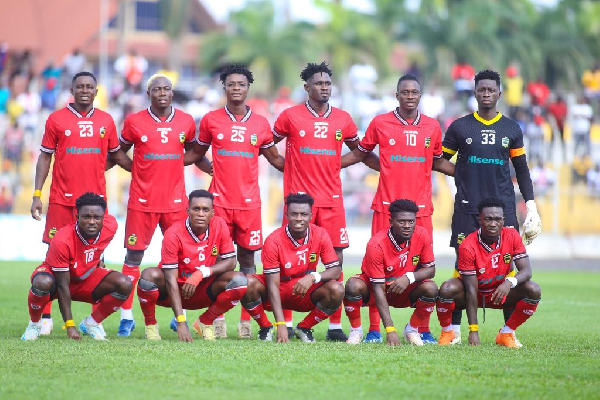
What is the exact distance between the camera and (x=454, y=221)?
10.2 m

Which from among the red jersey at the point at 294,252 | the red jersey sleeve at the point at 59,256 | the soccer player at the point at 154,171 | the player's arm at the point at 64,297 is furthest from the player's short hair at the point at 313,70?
the player's arm at the point at 64,297

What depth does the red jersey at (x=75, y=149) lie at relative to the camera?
Result: 10438 millimetres

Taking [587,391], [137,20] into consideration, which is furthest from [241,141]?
[137,20]

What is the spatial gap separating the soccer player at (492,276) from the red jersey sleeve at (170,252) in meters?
2.63

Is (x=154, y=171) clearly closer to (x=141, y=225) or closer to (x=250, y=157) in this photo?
(x=141, y=225)

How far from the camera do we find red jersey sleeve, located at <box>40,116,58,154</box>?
10.5 metres

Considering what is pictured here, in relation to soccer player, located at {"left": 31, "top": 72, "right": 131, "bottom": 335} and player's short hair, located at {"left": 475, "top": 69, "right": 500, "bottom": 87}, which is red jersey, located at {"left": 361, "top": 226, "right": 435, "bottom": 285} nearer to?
player's short hair, located at {"left": 475, "top": 69, "right": 500, "bottom": 87}

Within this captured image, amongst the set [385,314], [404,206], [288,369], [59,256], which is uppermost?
[404,206]

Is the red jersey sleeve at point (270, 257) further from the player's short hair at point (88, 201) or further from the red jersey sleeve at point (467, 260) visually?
the red jersey sleeve at point (467, 260)

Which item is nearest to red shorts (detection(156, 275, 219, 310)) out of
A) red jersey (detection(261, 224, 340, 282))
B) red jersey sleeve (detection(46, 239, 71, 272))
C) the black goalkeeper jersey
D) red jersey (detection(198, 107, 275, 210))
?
red jersey (detection(261, 224, 340, 282))

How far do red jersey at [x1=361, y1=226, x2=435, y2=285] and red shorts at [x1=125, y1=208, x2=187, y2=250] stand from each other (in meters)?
2.27

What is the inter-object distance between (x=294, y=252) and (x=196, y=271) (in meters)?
0.99

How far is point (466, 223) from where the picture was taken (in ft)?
33.1

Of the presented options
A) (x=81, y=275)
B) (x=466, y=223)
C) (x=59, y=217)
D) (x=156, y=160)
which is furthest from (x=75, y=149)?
(x=466, y=223)
